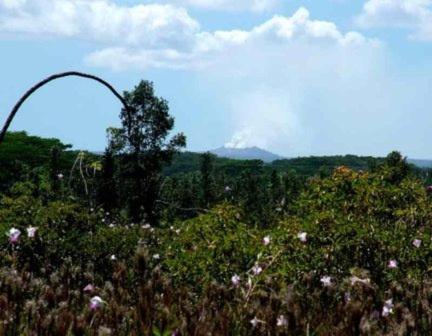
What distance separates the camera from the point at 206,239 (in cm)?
815

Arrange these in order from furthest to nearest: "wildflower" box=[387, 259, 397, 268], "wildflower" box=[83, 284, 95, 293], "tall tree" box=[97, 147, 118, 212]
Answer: "tall tree" box=[97, 147, 118, 212] < "wildflower" box=[387, 259, 397, 268] < "wildflower" box=[83, 284, 95, 293]

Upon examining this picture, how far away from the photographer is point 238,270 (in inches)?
293

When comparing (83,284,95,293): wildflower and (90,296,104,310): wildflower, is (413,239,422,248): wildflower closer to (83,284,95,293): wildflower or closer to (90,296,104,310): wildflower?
(83,284,95,293): wildflower

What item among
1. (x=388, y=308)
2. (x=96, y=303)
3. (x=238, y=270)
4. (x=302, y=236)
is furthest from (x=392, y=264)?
(x=96, y=303)

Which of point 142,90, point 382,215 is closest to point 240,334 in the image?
point 382,215

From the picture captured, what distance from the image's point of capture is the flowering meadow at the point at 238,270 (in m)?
3.07

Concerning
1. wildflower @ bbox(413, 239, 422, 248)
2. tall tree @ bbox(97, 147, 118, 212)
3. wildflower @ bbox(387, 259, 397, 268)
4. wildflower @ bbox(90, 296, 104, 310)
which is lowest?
tall tree @ bbox(97, 147, 118, 212)

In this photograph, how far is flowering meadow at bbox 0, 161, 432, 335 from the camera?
121 inches

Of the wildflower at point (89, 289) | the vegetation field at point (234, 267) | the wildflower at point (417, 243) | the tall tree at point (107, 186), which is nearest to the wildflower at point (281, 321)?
the vegetation field at point (234, 267)

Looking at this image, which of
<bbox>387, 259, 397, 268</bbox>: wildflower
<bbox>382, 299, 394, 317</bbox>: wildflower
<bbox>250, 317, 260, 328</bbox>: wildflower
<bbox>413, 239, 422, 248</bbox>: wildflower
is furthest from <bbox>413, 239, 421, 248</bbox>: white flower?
<bbox>250, 317, 260, 328</bbox>: wildflower

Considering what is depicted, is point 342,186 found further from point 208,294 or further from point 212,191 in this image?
point 212,191

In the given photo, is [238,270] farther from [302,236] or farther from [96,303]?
[96,303]

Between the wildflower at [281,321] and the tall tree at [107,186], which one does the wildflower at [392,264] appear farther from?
the tall tree at [107,186]

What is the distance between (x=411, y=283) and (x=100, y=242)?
5263 millimetres
